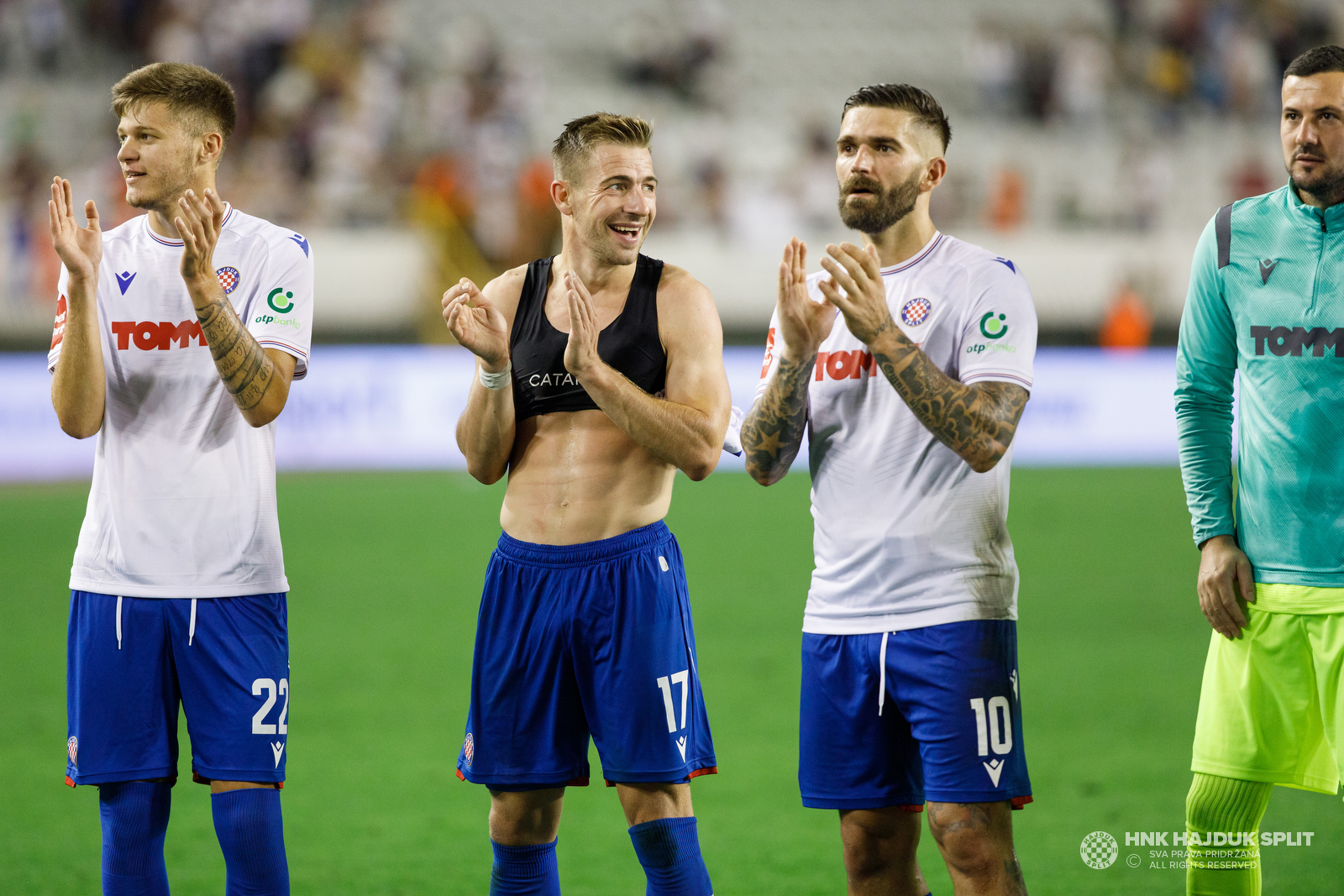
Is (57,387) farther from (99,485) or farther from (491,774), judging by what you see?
(491,774)

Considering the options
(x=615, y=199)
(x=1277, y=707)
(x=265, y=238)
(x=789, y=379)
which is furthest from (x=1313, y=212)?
(x=265, y=238)

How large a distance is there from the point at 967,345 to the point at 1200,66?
875 inches

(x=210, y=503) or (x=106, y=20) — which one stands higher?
(x=106, y=20)

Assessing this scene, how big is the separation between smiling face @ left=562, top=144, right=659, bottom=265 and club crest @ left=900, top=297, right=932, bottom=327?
731 mm

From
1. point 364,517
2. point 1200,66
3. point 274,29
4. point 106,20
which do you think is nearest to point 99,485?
point 364,517

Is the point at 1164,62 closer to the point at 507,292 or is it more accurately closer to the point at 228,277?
the point at 507,292

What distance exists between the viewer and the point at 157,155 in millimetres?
3717

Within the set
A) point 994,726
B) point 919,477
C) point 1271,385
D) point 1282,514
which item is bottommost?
point 994,726

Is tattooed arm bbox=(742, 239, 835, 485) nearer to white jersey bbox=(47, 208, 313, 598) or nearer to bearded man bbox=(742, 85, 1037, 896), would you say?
bearded man bbox=(742, 85, 1037, 896)

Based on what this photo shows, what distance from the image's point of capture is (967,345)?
11.7 feet

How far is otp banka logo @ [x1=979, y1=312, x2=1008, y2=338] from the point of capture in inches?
139

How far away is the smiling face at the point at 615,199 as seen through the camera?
12.2ft

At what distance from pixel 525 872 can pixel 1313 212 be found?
8.80ft

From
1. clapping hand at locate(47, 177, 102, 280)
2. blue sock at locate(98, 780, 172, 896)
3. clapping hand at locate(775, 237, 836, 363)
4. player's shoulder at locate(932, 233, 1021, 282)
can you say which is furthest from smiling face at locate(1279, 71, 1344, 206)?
blue sock at locate(98, 780, 172, 896)
